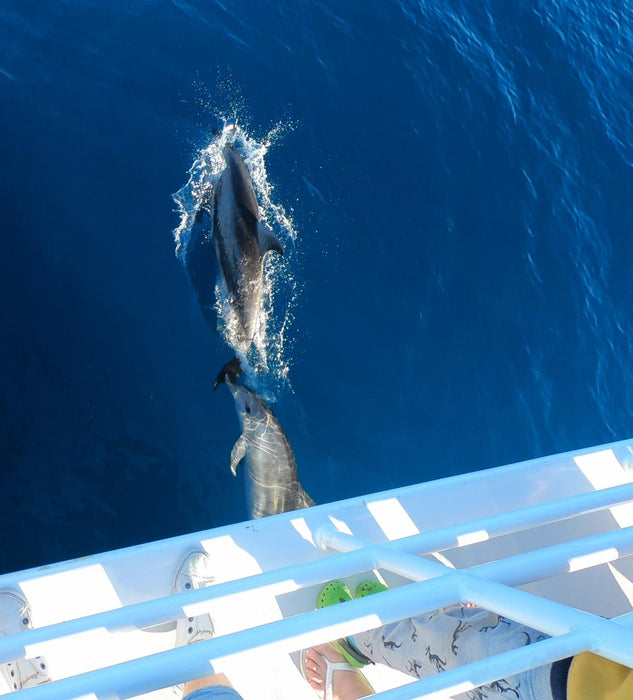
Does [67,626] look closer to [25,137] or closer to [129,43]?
[25,137]

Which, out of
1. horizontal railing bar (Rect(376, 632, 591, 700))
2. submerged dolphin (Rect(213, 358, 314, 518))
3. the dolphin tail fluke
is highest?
the dolphin tail fluke

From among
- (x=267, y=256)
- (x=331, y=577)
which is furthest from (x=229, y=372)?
(x=331, y=577)

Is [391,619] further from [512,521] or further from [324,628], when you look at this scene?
[512,521]

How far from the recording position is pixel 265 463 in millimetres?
9047

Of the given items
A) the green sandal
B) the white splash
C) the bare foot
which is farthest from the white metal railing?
the white splash

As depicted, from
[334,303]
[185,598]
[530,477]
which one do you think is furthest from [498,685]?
[334,303]

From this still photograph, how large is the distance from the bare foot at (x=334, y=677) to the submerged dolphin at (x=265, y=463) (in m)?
4.63

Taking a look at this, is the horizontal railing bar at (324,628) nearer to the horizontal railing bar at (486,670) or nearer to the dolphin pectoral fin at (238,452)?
the horizontal railing bar at (486,670)

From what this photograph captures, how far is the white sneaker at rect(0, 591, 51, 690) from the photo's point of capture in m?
3.55

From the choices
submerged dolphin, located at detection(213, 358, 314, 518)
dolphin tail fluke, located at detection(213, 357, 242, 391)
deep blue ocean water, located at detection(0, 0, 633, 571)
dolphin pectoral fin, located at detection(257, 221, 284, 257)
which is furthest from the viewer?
dolphin pectoral fin, located at detection(257, 221, 284, 257)

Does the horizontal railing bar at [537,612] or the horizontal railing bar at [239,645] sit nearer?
the horizontal railing bar at [239,645]

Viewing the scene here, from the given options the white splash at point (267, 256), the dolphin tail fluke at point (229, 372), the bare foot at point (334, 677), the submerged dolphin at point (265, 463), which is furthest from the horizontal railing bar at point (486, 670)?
the white splash at point (267, 256)

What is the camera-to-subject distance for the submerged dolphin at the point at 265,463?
897 cm

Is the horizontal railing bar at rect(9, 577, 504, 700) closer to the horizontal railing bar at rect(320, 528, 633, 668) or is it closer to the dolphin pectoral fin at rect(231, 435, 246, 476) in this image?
the horizontal railing bar at rect(320, 528, 633, 668)
